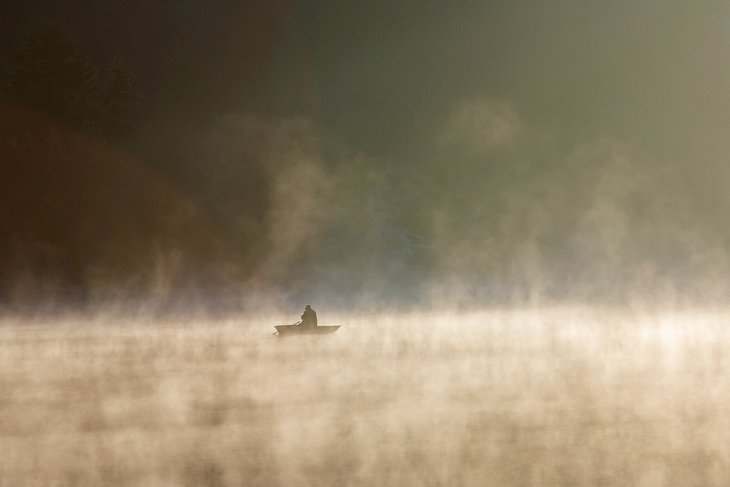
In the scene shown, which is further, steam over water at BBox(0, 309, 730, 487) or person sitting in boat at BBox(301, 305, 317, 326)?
person sitting in boat at BBox(301, 305, 317, 326)

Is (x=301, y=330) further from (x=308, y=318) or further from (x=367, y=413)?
(x=367, y=413)

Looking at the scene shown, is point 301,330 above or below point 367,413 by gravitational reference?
above

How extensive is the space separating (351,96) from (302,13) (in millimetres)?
12866

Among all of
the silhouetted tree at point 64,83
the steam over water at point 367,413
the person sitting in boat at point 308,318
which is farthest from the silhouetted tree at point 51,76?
the person sitting in boat at point 308,318

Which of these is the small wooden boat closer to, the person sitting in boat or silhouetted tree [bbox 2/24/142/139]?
the person sitting in boat

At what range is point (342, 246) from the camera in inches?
3735

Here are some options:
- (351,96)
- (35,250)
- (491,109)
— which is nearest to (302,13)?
(351,96)

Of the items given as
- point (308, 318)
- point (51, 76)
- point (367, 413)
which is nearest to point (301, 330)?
point (308, 318)

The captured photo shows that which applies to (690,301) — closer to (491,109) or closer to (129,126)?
(129,126)

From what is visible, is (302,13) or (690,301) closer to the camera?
(690,301)

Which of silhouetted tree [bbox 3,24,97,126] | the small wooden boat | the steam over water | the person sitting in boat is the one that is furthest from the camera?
silhouetted tree [bbox 3,24,97,126]

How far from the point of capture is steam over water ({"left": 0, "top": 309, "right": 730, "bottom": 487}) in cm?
1253

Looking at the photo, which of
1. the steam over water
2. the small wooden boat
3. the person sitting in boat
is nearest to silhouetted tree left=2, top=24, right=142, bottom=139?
the steam over water

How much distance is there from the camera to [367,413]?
17422 mm
